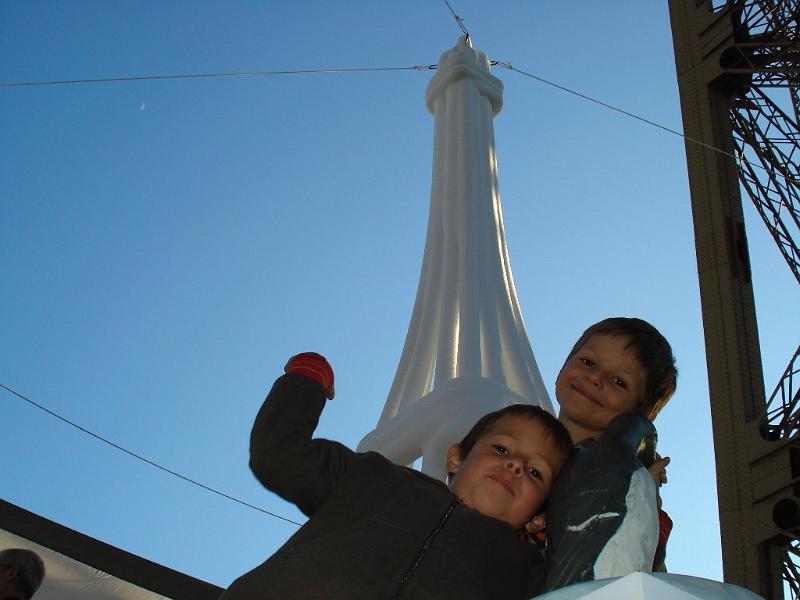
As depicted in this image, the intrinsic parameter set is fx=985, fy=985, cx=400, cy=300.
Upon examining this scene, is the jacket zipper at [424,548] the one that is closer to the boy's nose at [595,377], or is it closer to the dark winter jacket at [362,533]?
the dark winter jacket at [362,533]

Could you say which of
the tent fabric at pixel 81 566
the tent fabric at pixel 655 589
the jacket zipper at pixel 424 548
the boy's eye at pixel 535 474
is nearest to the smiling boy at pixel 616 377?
the boy's eye at pixel 535 474

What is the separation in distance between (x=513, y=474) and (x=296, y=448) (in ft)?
1.35

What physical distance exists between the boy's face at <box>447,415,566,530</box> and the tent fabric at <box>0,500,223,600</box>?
207cm

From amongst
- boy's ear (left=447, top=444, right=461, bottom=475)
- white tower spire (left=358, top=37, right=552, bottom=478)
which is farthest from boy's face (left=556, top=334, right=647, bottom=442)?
white tower spire (left=358, top=37, right=552, bottom=478)

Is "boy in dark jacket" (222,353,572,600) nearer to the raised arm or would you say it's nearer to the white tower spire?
the raised arm

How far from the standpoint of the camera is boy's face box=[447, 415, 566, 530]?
1.83 metres

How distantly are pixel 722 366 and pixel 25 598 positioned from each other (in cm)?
660

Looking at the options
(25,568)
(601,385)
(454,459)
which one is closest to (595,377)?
(601,385)

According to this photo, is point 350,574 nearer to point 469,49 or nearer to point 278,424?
point 278,424

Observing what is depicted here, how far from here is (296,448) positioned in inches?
69.4

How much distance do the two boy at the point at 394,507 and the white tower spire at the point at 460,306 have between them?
3668mm

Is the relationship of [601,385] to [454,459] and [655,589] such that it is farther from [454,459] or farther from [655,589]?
[655,589]

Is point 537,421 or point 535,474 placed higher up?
point 537,421

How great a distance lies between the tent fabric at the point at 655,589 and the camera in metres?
1.10
